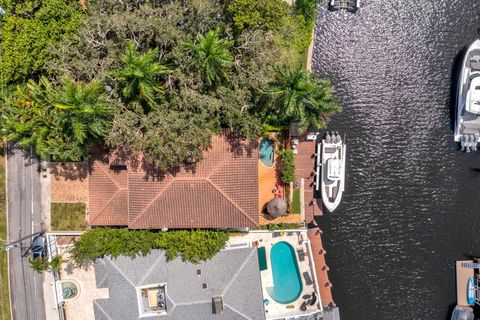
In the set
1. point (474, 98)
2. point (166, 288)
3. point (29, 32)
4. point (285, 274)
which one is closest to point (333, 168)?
point (285, 274)

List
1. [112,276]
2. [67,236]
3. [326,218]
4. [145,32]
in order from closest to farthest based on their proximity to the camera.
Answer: [145,32]
[112,276]
[67,236]
[326,218]

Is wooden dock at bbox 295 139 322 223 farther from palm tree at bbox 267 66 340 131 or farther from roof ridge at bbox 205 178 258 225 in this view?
roof ridge at bbox 205 178 258 225

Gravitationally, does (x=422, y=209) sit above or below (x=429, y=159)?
below

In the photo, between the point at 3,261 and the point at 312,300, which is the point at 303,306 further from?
the point at 3,261

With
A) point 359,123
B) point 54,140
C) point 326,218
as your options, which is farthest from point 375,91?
point 54,140

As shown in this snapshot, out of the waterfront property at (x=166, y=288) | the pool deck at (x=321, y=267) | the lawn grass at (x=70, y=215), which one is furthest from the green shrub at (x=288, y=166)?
the lawn grass at (x=70, y=215)

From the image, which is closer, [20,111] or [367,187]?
[20,111]

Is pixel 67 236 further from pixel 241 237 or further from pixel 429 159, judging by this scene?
pixel 429 159

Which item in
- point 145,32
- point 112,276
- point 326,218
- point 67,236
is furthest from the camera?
point 326,218
